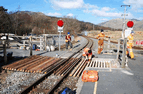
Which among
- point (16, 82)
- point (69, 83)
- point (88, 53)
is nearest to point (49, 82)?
point (69, 83)

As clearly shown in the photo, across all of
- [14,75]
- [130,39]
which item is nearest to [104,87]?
[14,75]

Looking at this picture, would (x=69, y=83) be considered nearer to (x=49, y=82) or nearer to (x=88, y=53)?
(x=49, y=82)

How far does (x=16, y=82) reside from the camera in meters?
6.11

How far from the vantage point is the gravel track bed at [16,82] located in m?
5.33

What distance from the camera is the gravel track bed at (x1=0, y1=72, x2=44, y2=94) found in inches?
210

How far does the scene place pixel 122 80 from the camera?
6.52 m

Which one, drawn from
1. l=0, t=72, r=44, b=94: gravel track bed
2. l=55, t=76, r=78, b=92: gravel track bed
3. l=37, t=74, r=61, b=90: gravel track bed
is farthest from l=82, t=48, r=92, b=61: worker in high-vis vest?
l=0, t=72, r=44, b=94: gravel track bed

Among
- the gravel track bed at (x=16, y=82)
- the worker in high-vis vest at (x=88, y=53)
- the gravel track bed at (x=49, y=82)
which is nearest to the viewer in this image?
the gravel track bed at (x=16, y=82)

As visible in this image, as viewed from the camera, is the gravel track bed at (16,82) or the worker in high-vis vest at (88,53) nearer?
the gravel track bed at (16,82)

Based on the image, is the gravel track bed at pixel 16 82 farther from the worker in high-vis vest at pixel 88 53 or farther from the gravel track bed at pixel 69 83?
the worker in high-vis vest at pixel 88 53

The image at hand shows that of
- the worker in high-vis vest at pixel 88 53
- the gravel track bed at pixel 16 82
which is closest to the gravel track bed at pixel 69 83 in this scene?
the gravel track bed at pixel 16 82

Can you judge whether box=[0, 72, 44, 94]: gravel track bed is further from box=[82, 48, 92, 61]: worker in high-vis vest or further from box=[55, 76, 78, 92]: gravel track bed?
box=[82, 48, 92, 61]: worker in high-vis vest

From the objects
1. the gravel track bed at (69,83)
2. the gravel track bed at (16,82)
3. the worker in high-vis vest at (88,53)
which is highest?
the worker in high-vis vest at (88,53)

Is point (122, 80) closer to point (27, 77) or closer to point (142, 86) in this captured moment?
point (142, 86)
